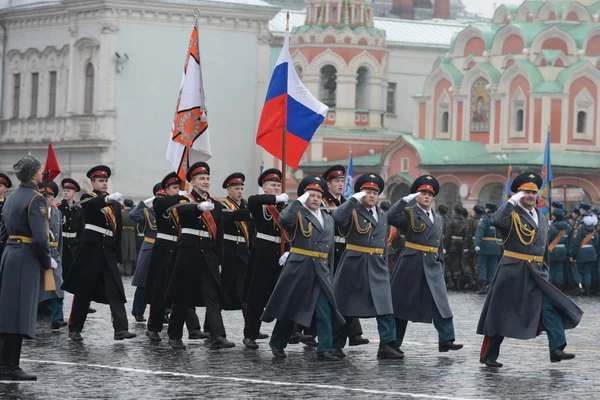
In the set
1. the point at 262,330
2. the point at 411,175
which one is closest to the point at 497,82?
the point at 411,175

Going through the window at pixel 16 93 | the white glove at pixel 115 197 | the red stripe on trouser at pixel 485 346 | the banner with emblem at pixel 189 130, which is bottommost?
the red stripe on trouser at pixel 485 346

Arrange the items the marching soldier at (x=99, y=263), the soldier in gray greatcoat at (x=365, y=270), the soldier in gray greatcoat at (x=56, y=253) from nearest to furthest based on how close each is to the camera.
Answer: the soldier in gray greatcoat at (x=365, y=270)
the marching soldier at (x=99, y=263)
the soldier in gray greatcoat at (x=56, y=253)

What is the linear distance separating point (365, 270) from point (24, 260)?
10.9ft

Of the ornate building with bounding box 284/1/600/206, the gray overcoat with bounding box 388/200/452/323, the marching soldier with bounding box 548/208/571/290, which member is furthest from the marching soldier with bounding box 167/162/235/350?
the ornate building with bounding box 284/1/600/206

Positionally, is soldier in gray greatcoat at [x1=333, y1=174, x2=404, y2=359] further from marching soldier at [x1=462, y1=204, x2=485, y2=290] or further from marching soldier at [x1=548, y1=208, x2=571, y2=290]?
marching soldier at [x1=462, y1=204, x2=485, y2=290]

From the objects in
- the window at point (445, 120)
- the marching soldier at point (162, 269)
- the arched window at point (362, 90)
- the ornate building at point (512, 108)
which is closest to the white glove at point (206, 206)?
the marching soldier at point (162, 269)

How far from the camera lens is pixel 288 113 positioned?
16.4m

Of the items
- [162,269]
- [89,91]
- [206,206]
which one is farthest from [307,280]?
[89,91]

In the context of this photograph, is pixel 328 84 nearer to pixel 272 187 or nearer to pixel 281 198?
pixel 272 187

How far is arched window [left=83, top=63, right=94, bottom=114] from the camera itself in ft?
173

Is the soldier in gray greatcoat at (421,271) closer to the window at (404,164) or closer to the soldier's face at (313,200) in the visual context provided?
the soldier's face at (313,200)

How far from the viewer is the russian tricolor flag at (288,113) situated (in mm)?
16328

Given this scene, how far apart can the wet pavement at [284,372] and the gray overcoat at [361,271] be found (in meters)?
0.48

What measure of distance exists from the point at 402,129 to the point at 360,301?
4714 cm
